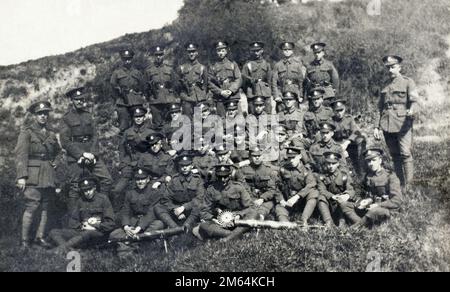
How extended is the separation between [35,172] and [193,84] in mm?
3686

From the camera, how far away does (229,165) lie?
9.02 m

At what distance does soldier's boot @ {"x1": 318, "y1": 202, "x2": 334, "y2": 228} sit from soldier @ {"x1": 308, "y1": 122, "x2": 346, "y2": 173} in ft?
3.05

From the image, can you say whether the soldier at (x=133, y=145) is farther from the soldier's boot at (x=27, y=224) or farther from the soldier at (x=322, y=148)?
the soldier at (x=322, y=148)

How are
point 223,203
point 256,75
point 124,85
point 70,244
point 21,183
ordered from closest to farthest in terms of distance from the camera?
point 70,244 < point 223,203 < point 21,183 < point 256,75 < point 124,85

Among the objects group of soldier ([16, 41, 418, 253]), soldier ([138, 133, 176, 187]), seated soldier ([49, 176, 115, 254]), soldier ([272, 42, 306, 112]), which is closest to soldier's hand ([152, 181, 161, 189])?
group of soldier ([16, 41, 418, 253])

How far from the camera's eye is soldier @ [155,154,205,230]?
28.7 ft

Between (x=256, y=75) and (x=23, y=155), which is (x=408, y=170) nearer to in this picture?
(x=256, y=75)

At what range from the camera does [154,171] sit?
971cm

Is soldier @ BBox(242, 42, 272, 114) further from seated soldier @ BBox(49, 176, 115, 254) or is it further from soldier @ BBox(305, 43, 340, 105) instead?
seated soldier @ BBox(49, 176, 115, 254)

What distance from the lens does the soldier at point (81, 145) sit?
9523 mm

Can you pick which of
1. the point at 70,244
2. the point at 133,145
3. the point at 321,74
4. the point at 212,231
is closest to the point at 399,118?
the point at 321,74

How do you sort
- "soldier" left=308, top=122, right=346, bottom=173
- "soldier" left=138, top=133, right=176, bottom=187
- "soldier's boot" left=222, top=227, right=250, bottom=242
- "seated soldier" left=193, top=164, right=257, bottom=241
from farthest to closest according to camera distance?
1. "soldier" left=138, top=133, right=176, bottom=187
2. "soldier" left=308, top=122, right=346, bottom=173
3. "seated soldier" left=193, top=164, right=257, bottom=241
4. "soldier's boot" left=222, top=227, right=250, bottom=242
